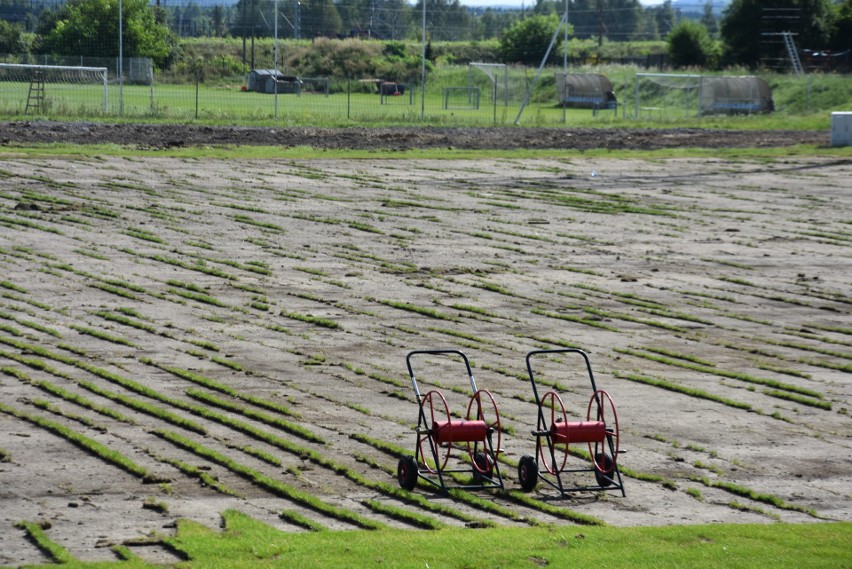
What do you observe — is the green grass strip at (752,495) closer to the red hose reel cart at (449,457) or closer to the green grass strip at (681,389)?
the red hose reel cart at (449,457)

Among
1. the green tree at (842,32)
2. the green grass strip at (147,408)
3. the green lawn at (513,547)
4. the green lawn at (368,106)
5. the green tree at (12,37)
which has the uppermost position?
the green tree at (842,32)

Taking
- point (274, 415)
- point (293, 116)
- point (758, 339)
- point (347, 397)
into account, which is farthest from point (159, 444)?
point (293, 116)

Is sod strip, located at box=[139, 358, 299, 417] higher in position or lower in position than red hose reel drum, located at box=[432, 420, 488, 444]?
lower

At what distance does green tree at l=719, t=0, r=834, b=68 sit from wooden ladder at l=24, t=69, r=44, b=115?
42.0 m

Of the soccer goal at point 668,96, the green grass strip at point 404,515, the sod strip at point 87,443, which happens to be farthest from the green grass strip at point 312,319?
the soccer goal at point 668,96

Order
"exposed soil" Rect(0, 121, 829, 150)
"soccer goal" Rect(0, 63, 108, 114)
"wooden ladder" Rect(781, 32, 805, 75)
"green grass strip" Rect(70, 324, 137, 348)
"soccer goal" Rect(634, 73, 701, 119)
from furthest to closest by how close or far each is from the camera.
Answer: "wooden ladder" Rect(781, 32, 805, 75)
"soccer goal" Rect(634, 73, 701, 119)
"soccer goal" Rect(0, 63, 108, 114)
"exposed soil" Rect(0, 121, 829, 150)
"green grass strip" Rect(70, 324, 137, 348)

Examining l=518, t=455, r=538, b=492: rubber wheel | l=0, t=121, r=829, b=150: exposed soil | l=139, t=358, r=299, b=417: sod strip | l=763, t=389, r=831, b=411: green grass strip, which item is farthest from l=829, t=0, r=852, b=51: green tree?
l=518, t=455, r=538, b=492: rubber wheel

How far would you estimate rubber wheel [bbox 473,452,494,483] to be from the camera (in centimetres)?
917

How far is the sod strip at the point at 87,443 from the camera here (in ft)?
30.1

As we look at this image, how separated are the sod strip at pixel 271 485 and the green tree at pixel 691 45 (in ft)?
219

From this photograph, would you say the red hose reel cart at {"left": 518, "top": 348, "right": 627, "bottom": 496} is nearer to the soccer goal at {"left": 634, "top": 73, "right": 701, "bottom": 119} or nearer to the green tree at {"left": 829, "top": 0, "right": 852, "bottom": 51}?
the soccer goal at {"left": 634, "top": 73, "right": 701, "bottom": 119}

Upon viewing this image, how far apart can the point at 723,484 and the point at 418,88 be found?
53.7m

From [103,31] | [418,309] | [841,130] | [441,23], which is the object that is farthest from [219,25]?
[418,309]

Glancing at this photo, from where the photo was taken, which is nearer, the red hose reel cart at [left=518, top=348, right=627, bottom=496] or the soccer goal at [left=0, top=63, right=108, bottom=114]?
the red hose reel cart at [left=518, top=348, right=627, bottom=496]
